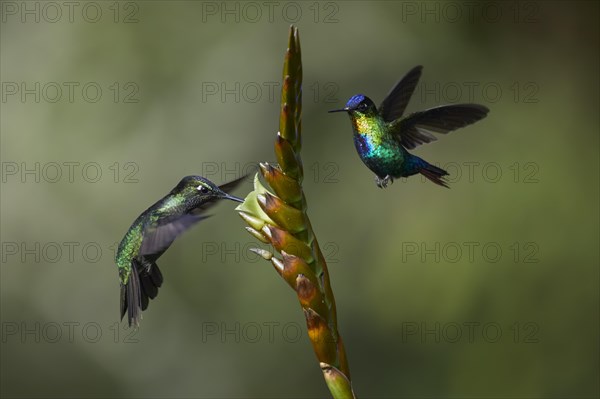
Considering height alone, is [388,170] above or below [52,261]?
above

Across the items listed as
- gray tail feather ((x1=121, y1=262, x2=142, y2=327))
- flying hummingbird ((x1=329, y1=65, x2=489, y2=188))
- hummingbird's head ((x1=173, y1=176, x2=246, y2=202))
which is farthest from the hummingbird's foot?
gray tail feather ((x1=121, y1=262, x2=142, y2=327))

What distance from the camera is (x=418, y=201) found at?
5.00m

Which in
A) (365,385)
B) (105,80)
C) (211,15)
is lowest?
(365,385)

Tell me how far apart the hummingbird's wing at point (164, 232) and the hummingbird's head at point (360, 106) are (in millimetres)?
288

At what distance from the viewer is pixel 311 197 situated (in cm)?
508

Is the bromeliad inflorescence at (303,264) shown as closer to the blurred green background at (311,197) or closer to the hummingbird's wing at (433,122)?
the hummingbird's wing at (433,122)

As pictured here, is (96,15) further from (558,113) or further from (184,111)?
(558,113)

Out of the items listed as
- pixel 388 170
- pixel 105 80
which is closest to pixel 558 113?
pixel 105 80

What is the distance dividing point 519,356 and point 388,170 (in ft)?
13.2

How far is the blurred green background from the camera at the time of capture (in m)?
4.96

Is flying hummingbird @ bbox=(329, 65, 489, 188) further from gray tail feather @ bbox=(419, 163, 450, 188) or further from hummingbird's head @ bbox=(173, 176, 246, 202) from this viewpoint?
hummingbird's head @ bbox=(173, 176, 246, 202)

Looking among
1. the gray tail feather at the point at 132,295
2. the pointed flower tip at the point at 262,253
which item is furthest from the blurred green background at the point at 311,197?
the pointed flower tip at the point at 262,253

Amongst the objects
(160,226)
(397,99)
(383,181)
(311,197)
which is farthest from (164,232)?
(311,197)

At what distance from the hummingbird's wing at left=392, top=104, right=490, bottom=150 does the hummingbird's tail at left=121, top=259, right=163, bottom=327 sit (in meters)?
Result: 0.49
